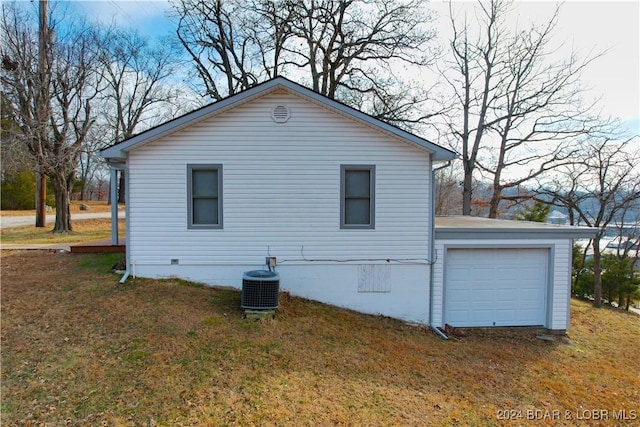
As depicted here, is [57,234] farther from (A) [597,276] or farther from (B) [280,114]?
(A) [597,276]

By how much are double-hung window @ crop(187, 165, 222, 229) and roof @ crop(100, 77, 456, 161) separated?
40.4 inches

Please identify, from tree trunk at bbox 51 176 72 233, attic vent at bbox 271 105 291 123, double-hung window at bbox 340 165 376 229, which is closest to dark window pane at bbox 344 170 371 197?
double-hung window at bbox 340 165 376 229

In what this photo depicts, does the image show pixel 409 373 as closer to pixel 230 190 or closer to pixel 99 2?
pixel 230 190

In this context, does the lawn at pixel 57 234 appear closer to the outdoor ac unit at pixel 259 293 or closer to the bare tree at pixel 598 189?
the outdoor ac unit at pixel 259 293

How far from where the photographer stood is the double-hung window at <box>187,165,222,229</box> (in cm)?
783

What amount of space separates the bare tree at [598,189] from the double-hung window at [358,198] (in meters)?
11.9

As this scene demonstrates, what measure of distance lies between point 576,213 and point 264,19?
1809cm

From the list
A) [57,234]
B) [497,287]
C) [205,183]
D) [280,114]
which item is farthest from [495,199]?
[57,234]

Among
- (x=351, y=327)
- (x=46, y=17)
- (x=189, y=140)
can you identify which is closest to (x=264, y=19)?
(x=46, y=17)

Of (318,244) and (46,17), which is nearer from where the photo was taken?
(318,244)

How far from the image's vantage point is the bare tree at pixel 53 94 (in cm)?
1555

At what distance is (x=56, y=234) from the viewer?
16.5m

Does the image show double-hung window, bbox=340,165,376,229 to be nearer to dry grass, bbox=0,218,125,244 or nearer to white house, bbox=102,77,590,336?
white house, bbox=102,77,590,336

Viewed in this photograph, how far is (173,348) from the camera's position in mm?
5348
